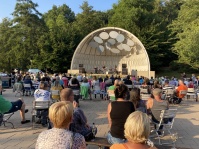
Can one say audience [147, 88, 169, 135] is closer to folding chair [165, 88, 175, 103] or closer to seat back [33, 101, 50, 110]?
seat back [33, 101, 50, 110]

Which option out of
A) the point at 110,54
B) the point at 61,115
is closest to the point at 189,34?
the point at 110,54

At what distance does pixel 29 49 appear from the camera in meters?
41.7

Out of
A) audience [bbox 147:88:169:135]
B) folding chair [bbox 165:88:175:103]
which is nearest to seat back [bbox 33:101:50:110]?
audience [bbox 147:88:169:135]

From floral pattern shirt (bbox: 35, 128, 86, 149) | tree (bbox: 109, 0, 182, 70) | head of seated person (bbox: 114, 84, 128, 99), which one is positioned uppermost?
tree (bbox: 109, 0, 182, 70)

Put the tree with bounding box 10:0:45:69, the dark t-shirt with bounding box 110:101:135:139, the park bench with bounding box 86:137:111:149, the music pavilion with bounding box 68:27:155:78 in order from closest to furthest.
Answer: the dark t-shirt with bounding box 110:101:135:139 < the park bench with bounding box 86:137:111:149 < the music pavilion with bounding box 68:27:155:78 < the tree with bounding box 10:0:45:69

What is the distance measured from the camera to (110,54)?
3325 centimetres

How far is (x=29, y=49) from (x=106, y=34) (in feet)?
58.2

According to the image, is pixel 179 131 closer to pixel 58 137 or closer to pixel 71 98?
pixel 71 98

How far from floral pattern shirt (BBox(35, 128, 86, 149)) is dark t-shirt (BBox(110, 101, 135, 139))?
1.53 meters

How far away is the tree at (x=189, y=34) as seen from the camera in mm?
28828

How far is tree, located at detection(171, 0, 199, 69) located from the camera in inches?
1135

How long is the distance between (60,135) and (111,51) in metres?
30.2

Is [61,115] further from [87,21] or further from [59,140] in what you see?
[87,21]

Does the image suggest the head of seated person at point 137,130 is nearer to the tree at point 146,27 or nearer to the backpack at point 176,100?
the backpack at point 176,100
